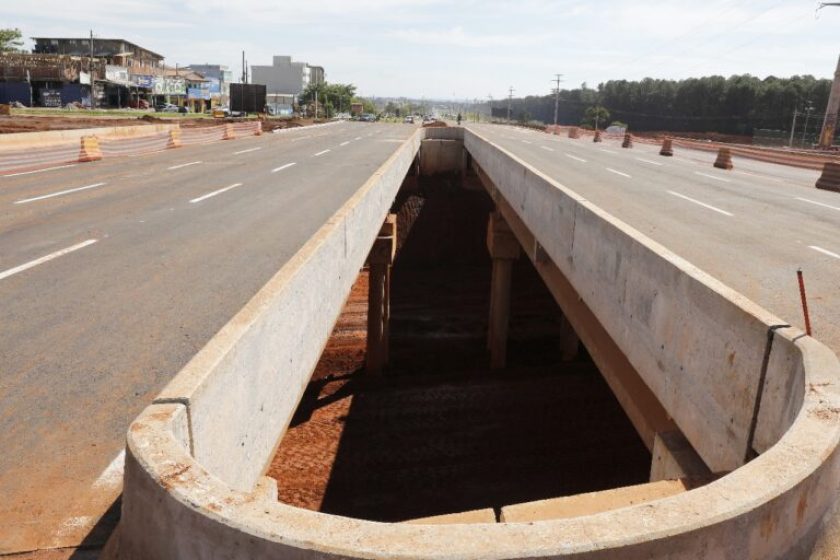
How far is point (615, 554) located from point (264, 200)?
41.8 feet

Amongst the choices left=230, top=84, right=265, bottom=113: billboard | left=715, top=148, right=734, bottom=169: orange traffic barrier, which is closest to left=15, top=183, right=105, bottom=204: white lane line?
left=715, top=148, right=734, bottom=169: orange traffic barrier

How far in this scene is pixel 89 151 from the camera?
23.1 m

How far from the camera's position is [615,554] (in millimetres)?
2488

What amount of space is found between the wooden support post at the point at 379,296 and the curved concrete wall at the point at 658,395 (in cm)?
1219

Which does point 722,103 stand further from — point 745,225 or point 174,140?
point 745,225

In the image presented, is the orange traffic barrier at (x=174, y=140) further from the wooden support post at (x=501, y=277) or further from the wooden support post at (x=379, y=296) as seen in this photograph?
the wooden support post at (x=501, y=277)

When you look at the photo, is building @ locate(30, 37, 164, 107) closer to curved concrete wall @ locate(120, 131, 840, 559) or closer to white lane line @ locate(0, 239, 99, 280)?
white lane line @ locate(0, 239, 99, 280)

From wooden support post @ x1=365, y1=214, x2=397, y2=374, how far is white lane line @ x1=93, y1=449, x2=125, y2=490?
16100 millimetres

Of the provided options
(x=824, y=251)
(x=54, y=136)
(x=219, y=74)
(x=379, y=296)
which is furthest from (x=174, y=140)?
(x=219, y=74)

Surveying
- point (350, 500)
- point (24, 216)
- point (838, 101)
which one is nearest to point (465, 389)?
point (350, 500)

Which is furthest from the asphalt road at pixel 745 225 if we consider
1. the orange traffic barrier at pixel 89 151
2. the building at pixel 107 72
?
the building at pixel 107 72

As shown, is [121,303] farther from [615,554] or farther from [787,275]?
[787,275]

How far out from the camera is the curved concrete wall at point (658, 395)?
2523mm

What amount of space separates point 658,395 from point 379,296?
1577 cm
